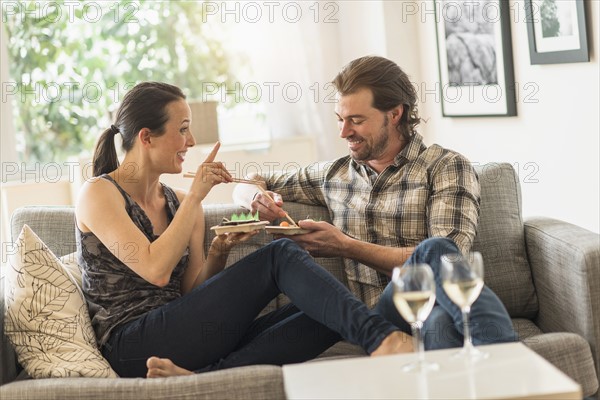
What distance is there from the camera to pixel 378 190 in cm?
275

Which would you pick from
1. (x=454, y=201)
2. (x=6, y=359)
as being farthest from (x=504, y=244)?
(x=6, y=359)

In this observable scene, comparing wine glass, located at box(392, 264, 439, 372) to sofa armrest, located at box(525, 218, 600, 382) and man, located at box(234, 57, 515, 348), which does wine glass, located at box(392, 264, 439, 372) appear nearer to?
man, located at box(234, 57, 515, 348)

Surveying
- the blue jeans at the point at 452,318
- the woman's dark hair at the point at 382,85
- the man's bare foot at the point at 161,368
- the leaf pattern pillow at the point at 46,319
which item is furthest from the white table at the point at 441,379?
the woman's dark hair at the point at 382,85

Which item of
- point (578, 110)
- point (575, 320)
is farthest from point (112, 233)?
point (578, 110)

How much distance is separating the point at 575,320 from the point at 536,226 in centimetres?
41

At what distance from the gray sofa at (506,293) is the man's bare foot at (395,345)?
242mm

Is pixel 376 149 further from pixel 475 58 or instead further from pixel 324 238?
pixel 475 58

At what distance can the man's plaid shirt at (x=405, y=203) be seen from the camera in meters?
2.57

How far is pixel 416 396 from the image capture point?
164 centimetres

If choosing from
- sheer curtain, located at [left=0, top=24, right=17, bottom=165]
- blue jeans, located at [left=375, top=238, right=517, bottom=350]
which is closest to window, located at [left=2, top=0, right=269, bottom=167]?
sheer curtain, located at [left=0, top=24, right=17, bottom=165]

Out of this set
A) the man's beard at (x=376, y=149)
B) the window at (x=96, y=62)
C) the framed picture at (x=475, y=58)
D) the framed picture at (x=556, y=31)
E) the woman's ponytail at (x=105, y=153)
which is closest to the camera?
the woman's ponytail at (x=105, y=153)

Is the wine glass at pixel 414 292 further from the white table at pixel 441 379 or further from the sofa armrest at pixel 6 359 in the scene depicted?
the sofa armrest at pixel 6 359

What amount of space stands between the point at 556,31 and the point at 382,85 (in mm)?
893

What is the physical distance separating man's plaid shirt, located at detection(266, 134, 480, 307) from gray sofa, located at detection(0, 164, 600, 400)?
0.11 m
